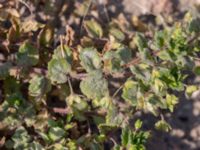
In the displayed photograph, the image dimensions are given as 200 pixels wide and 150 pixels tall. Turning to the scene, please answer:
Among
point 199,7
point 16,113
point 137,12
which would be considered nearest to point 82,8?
point 137,12

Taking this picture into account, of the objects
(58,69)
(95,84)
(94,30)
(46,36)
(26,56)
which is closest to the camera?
(95,84)

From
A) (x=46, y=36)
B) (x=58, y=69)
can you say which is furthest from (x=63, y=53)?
(x=46, y=36)

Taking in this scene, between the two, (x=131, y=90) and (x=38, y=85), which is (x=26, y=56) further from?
(x=131, y=90)

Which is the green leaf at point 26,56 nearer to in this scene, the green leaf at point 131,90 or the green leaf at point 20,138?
the green leaf at point 20,138

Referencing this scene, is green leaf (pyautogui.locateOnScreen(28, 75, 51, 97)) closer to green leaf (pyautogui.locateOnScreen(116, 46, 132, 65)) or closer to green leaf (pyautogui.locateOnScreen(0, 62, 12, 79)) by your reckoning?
green leaf (pyautogui.locateOnScreen(0, 62, 12, 79))

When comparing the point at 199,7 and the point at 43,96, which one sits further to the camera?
the point at 199,7

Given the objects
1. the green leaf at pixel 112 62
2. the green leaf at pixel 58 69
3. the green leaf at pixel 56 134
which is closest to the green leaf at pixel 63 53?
the green leaf at pixel 58 69

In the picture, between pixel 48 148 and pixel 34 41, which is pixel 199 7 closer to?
pixel 34 41
